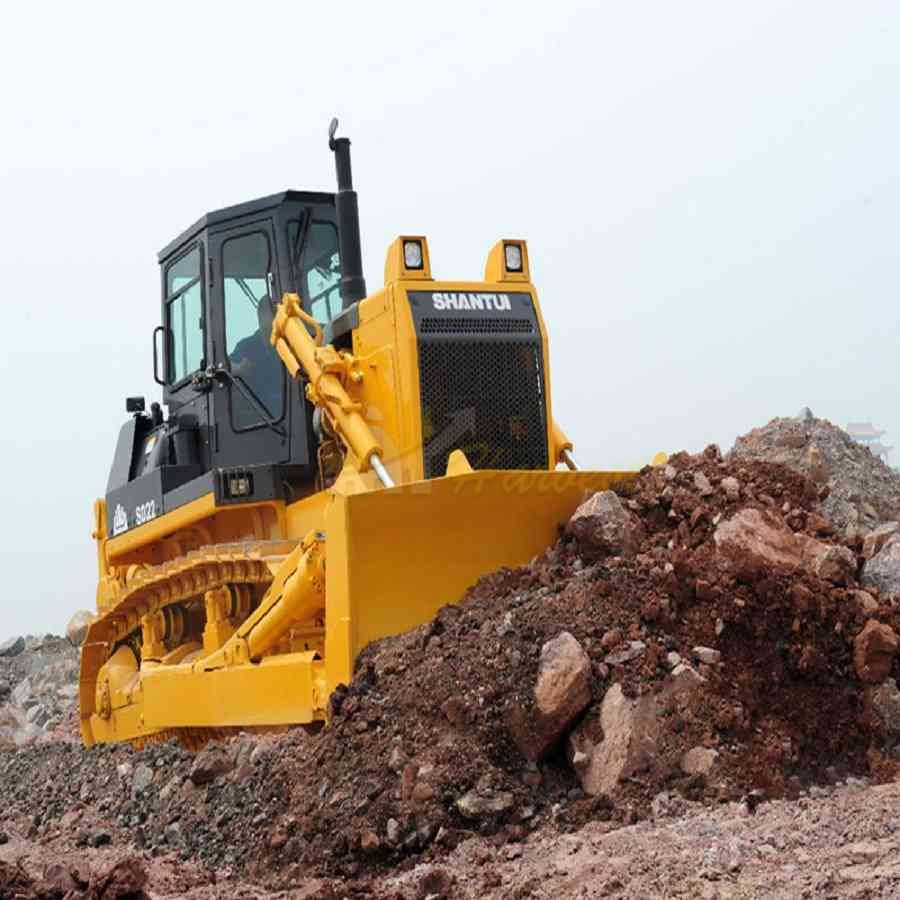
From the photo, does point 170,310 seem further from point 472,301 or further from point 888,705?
point 888,705

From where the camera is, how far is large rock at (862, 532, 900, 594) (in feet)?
21.5

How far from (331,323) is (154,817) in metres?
2.77

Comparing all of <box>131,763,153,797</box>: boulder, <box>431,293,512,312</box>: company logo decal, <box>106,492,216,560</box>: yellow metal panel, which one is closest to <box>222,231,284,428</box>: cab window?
<box>106,492,216,560</box>: yellow metal panel

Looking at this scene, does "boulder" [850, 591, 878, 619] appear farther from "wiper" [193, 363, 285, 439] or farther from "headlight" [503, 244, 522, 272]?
"wiper" [193, 363, 285, 439]

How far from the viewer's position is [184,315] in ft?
31.0

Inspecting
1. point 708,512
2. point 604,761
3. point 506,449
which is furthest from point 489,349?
point 604,761

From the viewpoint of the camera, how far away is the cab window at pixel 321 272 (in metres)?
8.76

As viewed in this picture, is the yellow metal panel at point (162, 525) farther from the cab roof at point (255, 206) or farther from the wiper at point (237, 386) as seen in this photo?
the cab roof at point (255, 206)

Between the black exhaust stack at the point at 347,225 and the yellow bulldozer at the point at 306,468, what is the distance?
1cm

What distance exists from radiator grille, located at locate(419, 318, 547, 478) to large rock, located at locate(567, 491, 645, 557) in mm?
920

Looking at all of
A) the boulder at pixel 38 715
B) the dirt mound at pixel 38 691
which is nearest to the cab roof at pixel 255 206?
the dirt mound at pixel 38 691

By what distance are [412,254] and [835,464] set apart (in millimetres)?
2904

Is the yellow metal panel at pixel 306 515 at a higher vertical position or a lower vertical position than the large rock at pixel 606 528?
higher

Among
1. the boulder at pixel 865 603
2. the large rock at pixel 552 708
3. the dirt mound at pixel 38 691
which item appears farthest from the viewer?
the dirt mound at pixel 38 691
